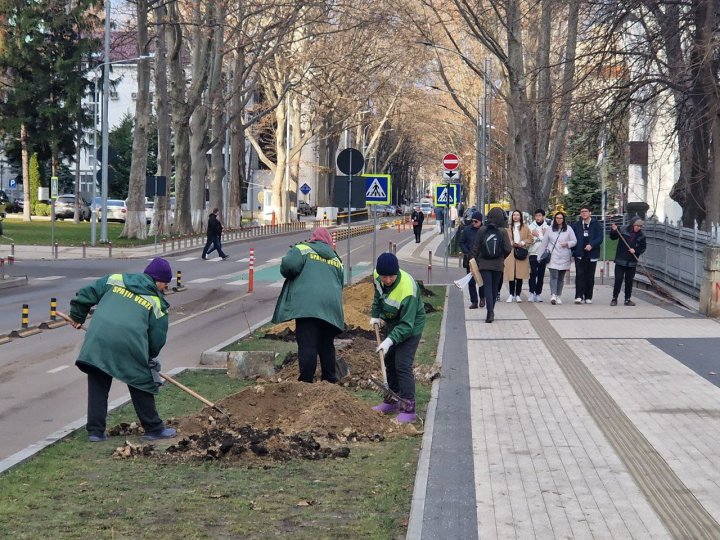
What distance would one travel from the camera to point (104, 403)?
31.7 feet

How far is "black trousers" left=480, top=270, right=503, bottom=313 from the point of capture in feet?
62.6

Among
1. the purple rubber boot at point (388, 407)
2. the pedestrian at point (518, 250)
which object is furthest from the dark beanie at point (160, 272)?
the pedestrian at point (518, 250)

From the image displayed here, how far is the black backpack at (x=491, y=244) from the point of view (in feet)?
62.4

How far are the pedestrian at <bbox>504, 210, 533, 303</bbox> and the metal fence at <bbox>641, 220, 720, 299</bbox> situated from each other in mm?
3021

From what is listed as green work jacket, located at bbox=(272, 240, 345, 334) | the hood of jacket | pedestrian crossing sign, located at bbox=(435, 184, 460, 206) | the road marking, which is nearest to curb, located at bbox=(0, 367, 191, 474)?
green work jacket, located at bbox=(272, 240, 345, 334)

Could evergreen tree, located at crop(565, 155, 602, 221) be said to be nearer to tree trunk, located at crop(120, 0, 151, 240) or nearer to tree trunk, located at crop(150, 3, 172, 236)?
tree trunk, located at crop(150, 3, 172, 236)

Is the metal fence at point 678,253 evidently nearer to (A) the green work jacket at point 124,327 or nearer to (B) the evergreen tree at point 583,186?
(A) the green work jacket at point 124,327

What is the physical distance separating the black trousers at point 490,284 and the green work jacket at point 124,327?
10.1 meters

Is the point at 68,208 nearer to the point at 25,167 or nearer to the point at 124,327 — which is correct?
the point at 25,167

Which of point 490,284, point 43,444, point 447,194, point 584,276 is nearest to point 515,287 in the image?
point 584,276

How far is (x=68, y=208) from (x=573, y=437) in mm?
73016

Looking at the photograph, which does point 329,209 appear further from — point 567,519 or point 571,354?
point 567,519

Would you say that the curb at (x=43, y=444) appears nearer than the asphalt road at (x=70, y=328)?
Yes

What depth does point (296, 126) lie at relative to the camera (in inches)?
2810
